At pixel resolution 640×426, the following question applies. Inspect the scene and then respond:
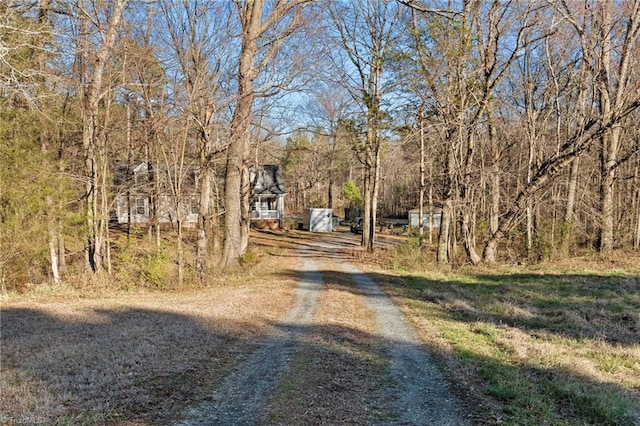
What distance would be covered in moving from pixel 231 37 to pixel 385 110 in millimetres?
8257

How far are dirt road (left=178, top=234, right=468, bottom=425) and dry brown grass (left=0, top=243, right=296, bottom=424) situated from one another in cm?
41

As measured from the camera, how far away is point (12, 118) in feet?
42.1

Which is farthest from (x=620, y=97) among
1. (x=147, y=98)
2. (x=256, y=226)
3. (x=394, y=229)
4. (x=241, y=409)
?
(x=256, y=226)

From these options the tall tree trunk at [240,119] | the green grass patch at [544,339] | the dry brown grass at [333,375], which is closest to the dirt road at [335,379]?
the dry brown grass at [333,375]

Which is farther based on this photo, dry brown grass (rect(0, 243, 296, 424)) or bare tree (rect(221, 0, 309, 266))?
bare tree (rect(221, 0, 309, 266))

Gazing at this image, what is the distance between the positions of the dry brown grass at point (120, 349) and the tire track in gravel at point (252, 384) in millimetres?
227

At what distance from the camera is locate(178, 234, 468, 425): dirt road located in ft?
14.6

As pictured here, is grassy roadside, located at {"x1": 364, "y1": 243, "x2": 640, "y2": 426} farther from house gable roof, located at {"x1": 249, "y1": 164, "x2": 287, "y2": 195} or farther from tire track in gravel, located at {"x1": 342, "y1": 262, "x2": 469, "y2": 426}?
house gable roof, located at {"x1": 249, "y1": 164, "x2": 287, "y2": 195}

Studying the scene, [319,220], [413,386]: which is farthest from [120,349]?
[319,220]

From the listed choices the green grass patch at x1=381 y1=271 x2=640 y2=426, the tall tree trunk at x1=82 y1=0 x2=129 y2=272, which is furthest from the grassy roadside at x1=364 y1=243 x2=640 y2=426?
the tall tree trunk at x1=82 y1=0 x2=129 y2=272

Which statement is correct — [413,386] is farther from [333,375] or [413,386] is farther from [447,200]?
[447,200]

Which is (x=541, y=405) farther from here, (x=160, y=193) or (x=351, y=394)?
(x=160, y=193)

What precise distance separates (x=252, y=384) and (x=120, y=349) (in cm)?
232

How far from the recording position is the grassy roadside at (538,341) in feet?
15.7
